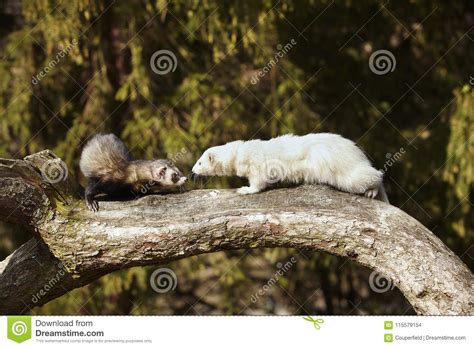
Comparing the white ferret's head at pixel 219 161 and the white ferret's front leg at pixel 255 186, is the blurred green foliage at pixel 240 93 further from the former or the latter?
the white ferret's front leg at pixel 255 186

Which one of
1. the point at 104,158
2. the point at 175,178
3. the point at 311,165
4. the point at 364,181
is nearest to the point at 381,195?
the point at 364,181

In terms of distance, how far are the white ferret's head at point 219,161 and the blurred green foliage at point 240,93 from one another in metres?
2.24

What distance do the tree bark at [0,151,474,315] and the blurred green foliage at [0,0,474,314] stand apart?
9.94ft

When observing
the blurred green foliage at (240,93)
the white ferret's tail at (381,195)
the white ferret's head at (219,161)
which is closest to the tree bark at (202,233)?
the white ferret's tail at (381,195)

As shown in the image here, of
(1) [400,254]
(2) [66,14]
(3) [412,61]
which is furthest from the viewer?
(3) [412,61]

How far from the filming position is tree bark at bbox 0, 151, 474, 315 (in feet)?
13.0

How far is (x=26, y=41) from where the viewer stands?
7.56m

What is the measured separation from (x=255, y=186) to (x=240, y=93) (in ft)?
11.4

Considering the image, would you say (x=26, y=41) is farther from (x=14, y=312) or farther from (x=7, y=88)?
(x=14, y=312)

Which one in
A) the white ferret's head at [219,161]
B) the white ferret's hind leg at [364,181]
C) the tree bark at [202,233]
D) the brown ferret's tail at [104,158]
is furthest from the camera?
the brown ferret's tail at [104,158]

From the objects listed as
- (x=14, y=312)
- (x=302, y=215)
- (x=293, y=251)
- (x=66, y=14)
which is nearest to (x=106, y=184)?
(x=14, y=312)

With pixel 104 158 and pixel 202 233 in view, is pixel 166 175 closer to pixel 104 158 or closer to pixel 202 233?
pixel 104 158

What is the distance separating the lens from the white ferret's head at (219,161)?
4.97 meters

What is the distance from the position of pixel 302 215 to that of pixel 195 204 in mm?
712
